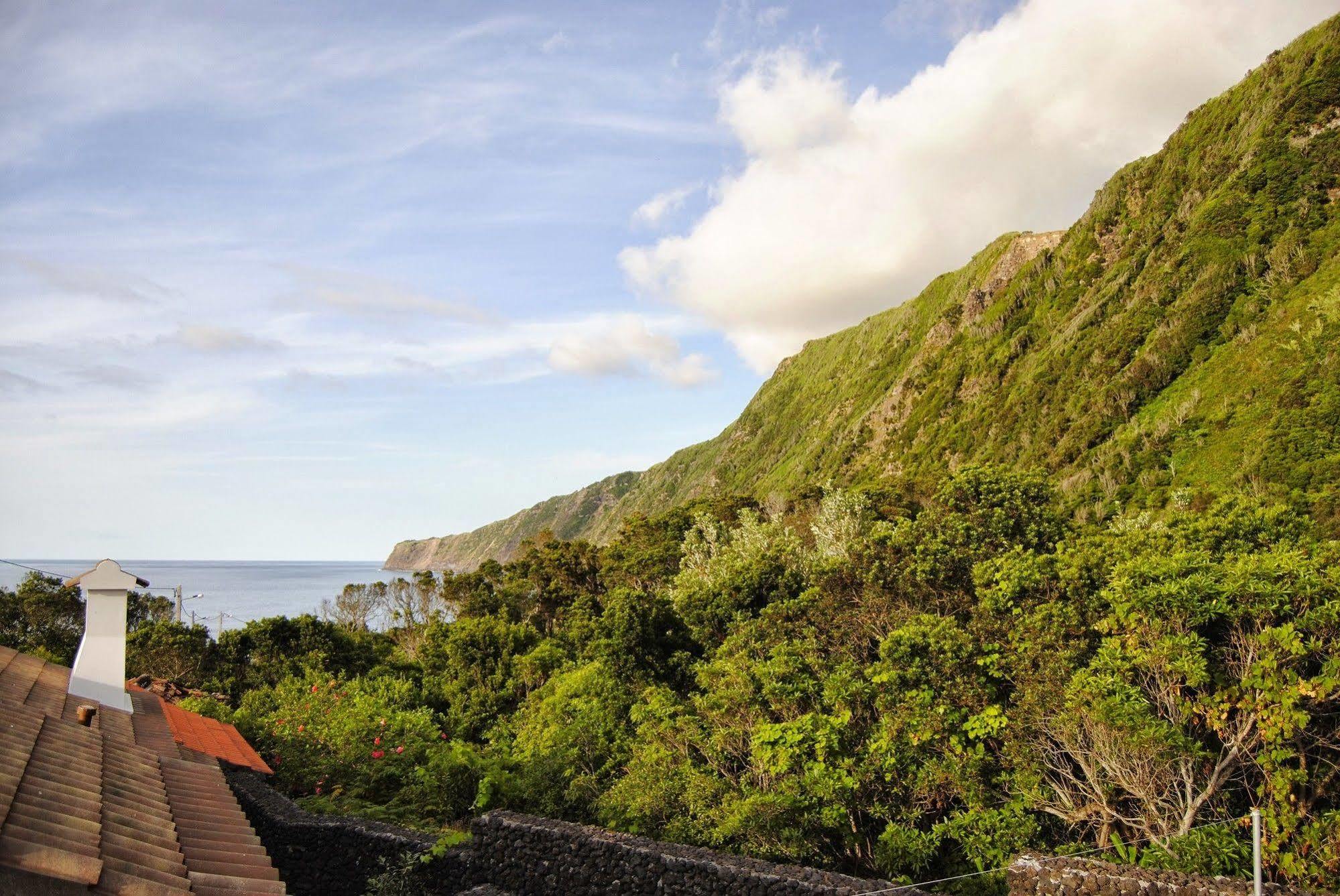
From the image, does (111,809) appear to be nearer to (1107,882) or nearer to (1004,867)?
(1107,882)

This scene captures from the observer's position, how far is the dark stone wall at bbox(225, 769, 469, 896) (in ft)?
34.9

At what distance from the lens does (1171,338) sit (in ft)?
157

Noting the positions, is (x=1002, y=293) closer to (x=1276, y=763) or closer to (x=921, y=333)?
(x=921, y=333)

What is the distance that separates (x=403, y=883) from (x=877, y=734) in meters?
7.08

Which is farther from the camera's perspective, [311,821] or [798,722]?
[798,722]

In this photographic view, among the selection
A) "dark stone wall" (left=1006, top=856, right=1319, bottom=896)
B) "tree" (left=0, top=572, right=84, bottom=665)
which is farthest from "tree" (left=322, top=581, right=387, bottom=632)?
"dark stone wall" (left=1006, top=856, right=1319, bottom=896)

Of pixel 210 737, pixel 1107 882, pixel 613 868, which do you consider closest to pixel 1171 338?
pixel 1107 882

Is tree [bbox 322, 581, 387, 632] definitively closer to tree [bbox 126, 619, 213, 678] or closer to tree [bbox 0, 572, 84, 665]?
tree [bbox 0, 572, 84, 665]

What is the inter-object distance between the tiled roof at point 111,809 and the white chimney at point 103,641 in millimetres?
706

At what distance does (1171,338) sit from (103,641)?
52.9 meters

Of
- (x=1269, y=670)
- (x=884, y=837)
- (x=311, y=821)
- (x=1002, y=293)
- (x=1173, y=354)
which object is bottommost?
(x=884, y=837)

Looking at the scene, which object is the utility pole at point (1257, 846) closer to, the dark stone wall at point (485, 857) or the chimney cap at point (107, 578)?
the dark stone wall at point (485, 857)

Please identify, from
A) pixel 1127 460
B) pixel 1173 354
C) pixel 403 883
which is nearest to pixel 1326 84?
pixel 1173 354

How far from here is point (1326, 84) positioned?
5066cm
